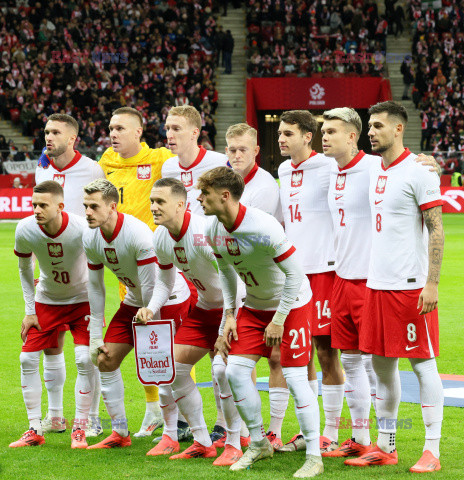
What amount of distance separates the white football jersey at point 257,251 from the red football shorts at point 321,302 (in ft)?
1.55

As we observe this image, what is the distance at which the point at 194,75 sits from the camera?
34.5 m

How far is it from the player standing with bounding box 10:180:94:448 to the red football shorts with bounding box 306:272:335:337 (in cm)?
178

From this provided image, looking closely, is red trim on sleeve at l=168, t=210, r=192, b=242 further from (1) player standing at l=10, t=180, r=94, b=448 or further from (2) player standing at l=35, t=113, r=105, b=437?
(2) player standing at l=35, t=113, r=105, b=437

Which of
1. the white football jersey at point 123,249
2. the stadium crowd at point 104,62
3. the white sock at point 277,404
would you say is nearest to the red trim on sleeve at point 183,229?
the white football jersey at point 123,249

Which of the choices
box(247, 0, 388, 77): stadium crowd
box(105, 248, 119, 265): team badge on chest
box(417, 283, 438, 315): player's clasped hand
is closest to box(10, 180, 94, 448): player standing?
box(105, 248, 119, 265): team badge on chest

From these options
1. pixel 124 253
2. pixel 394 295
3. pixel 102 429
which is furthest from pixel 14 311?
pixel 394 295

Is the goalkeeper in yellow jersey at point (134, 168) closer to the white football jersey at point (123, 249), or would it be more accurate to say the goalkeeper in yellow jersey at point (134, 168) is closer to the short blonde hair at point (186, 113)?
the short blonde hair at point (186, 113)

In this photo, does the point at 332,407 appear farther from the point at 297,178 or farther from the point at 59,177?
the point at 59,177

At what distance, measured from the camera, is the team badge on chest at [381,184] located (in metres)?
5.68

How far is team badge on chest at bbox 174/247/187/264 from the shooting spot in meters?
5.96

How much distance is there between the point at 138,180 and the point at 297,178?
1.67 metres

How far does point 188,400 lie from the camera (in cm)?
596

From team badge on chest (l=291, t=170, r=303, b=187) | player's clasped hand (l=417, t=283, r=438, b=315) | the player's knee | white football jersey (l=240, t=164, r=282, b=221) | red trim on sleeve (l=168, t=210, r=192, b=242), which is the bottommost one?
the player's knee

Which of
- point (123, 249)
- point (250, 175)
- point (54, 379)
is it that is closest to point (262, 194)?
point (250, 175)
